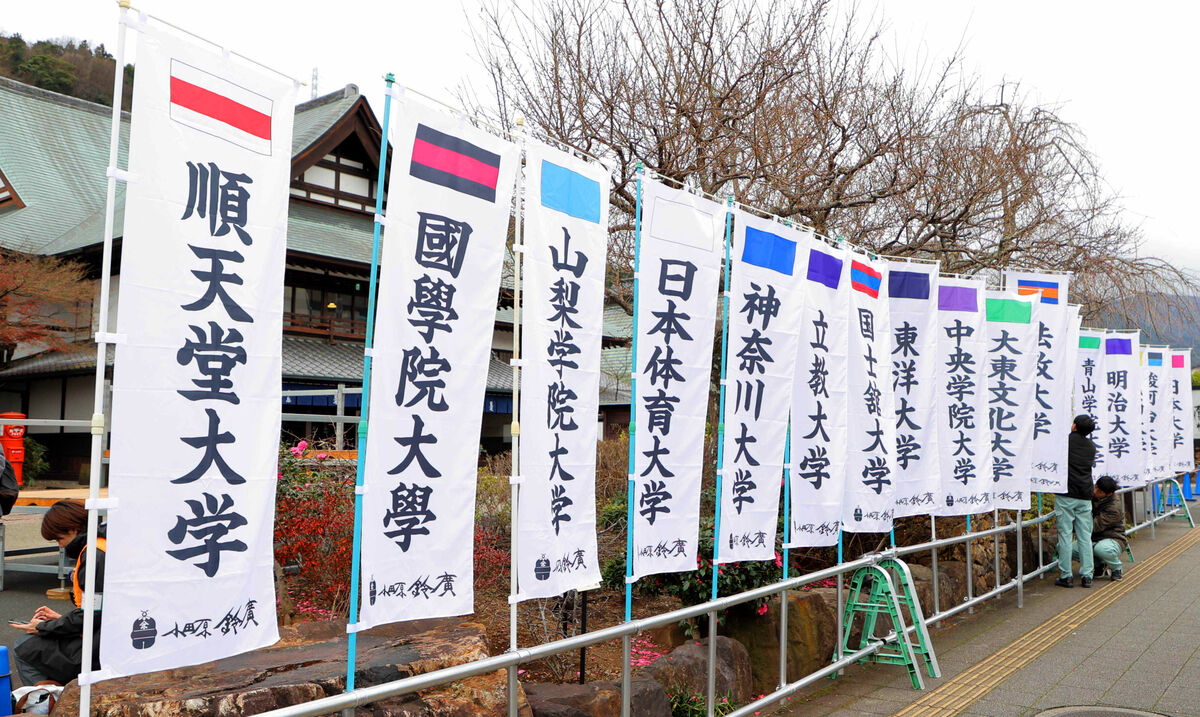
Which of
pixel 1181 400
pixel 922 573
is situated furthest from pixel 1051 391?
pixel 1181 400

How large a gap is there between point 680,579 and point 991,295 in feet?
16.1

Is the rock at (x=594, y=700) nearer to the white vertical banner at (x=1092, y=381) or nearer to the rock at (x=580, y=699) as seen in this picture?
the rock at (x=580, y=699)

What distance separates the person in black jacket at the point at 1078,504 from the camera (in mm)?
10617

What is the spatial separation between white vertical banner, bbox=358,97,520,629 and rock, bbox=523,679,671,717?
3.02 feet

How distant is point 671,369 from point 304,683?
9.07ft

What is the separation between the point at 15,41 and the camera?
139 ft

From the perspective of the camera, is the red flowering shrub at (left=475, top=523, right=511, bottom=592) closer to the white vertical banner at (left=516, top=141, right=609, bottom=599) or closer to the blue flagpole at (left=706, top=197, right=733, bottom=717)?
the blue flagpole at (left=706, top=197, right=733, bottom=717)

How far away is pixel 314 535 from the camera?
316 inches

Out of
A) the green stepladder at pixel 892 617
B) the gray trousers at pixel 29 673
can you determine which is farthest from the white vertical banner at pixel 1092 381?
the gray trousers at pixel 29 673

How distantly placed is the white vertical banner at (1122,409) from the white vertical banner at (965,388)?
566cm

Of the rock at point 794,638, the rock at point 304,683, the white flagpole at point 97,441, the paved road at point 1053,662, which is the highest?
the white flagpole at point 97,441

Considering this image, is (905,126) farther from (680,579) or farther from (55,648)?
(55,648)

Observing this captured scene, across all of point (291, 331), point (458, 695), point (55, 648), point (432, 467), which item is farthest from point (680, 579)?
point (291, 331)

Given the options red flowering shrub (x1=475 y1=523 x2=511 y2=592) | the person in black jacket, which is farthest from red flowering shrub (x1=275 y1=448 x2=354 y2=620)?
the person in black jacket
